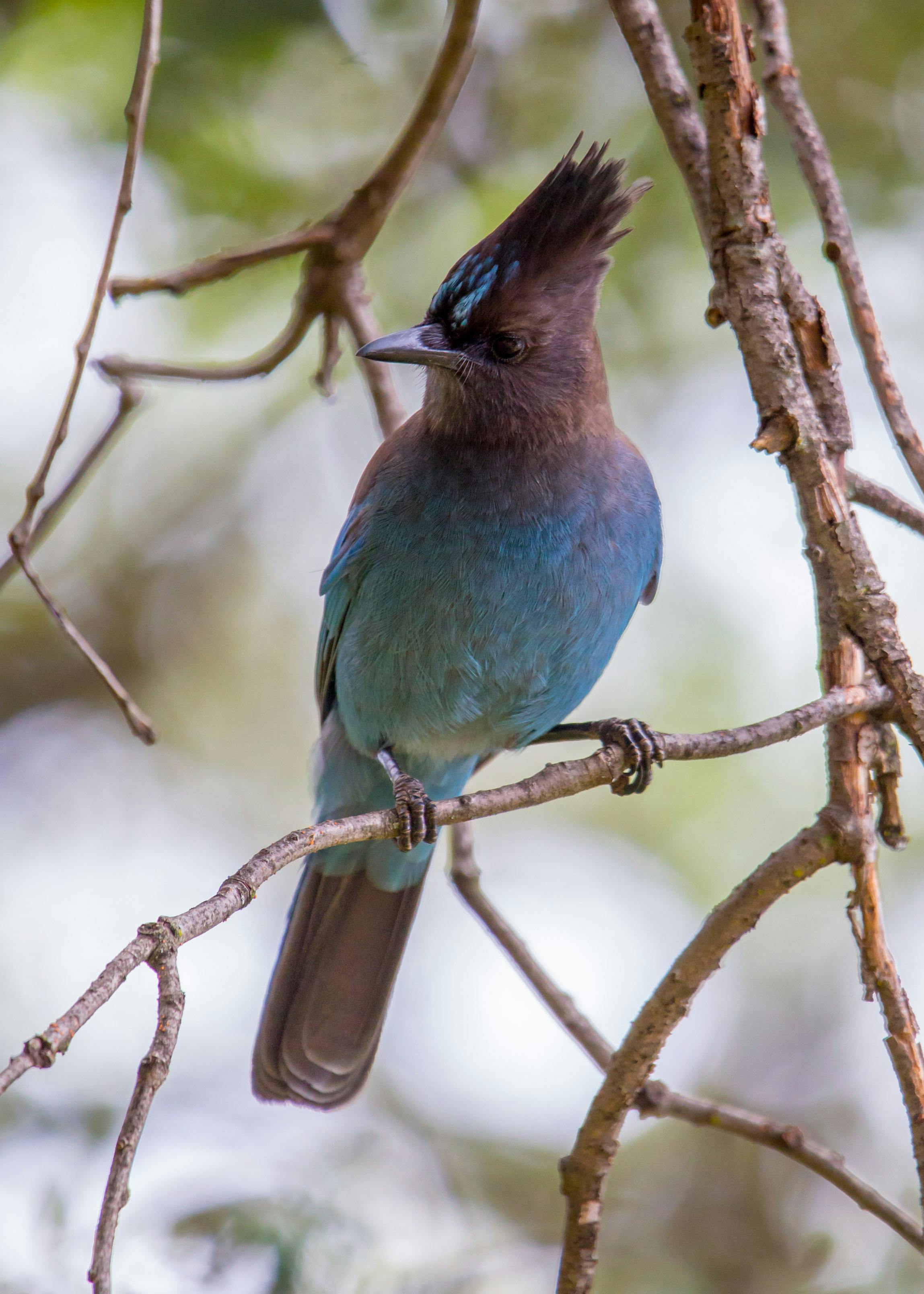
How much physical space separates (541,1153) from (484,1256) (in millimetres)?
998

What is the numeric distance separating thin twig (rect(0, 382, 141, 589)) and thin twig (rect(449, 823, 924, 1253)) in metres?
1.41

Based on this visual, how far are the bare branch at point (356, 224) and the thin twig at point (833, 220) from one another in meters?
0.97

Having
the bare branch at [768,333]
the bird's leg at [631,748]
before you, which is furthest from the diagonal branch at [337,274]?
the bird's leg at [631,748]

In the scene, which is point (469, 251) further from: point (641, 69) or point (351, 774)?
point (351, 774)

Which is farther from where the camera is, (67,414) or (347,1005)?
(347,1005)

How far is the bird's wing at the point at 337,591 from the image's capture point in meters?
3.72

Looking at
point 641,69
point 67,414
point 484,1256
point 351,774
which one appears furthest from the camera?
point 484,1256

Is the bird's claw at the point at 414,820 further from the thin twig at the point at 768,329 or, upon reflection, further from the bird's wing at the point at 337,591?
the thin twig at the point at 768,329

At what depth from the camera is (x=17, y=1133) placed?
4.16 m

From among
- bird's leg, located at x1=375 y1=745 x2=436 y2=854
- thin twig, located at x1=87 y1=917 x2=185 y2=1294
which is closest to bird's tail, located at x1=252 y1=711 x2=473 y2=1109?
bird's leg, located at x1=375 y1=745 x2=436 y2=854

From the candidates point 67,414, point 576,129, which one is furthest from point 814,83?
point 67,414

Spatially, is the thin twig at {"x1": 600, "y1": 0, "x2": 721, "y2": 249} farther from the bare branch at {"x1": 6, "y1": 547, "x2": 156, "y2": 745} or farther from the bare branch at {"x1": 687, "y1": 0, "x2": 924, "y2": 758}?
the bare branch at {"x1": 6, "y1": 547, "x2": 156, "y2": 745}

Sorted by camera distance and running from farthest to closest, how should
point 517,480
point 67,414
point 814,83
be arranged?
point 814,83, point 517,480, point 67,414

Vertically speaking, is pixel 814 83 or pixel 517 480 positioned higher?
pixel 814 83
